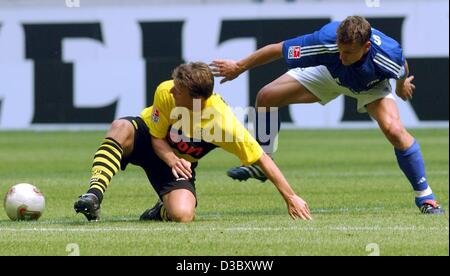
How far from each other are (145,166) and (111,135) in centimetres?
49

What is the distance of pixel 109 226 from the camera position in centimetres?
881

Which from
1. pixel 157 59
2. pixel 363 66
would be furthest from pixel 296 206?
pixel 157 59

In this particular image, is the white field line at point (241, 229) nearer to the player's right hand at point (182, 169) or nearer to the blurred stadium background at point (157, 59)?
the player's right hand at point (182, 169)

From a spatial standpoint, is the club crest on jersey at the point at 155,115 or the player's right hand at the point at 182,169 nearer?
the player's right hand at the point at 182,169

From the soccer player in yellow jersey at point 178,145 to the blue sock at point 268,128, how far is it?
1.47 meters

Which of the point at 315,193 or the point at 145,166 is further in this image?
the point at 315,193

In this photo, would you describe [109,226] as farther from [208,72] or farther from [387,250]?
[387,250]

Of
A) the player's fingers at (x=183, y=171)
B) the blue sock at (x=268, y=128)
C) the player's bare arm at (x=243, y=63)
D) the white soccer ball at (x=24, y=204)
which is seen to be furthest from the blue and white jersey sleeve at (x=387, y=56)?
the white soccer ball at (x=24, y=204)

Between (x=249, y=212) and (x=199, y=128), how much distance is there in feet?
4.71

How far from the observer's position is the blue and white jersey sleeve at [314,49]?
9.80 meters

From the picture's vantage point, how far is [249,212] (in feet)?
33.8

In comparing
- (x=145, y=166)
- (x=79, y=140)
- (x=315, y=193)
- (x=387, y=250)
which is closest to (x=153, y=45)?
(x=79, y=140)

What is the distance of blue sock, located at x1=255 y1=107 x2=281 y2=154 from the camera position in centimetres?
1121
